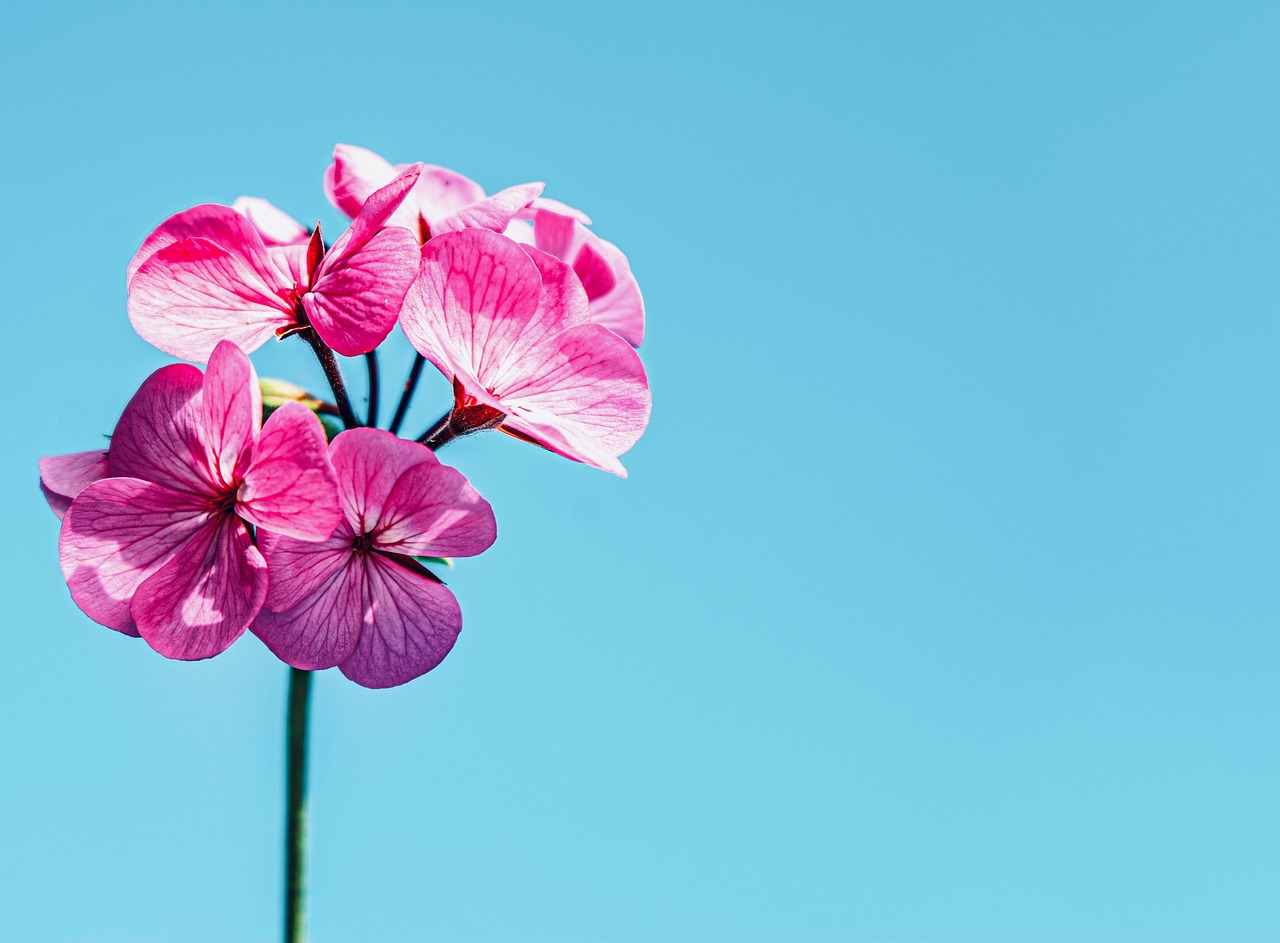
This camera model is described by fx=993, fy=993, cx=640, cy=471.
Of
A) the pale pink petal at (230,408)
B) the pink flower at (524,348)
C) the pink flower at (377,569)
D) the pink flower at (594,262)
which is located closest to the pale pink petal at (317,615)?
the pink flower at (377,569)

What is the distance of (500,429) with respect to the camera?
5.48 ft

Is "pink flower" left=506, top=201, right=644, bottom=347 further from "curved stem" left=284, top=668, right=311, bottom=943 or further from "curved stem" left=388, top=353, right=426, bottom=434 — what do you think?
"curved stem" left=284, top=668, right=311, bottom=943

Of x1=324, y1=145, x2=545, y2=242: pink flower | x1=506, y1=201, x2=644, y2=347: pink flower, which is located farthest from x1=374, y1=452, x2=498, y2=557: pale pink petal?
x1=506, y1=201, x2=644, y2=347: pink flower

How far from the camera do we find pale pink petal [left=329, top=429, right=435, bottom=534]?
4.74 feet

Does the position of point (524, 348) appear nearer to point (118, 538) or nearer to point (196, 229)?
point (196, 229)

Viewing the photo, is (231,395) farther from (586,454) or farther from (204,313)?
(586,454)

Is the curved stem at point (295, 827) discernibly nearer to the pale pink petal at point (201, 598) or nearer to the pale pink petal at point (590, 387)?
the pale pink petal at point (201, 598)

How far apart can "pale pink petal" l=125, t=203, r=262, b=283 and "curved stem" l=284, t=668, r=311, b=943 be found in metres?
0.68

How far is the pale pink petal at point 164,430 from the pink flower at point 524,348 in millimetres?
350

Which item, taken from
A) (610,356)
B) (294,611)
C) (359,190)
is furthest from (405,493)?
(359,190)

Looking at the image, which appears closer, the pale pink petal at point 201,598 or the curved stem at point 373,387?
the pale pink petal at point 201,598

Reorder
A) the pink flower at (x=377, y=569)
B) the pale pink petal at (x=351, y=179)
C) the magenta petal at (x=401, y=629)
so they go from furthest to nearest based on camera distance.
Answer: the pale pink petal at (x=351, y=179), the magenta petal at (x=401, y=629), the pink flower at (x=377, y=569)

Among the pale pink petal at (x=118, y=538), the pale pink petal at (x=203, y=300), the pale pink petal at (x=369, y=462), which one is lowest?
the pale pink petal at (x=118, y=538)

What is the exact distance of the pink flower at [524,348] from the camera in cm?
152
